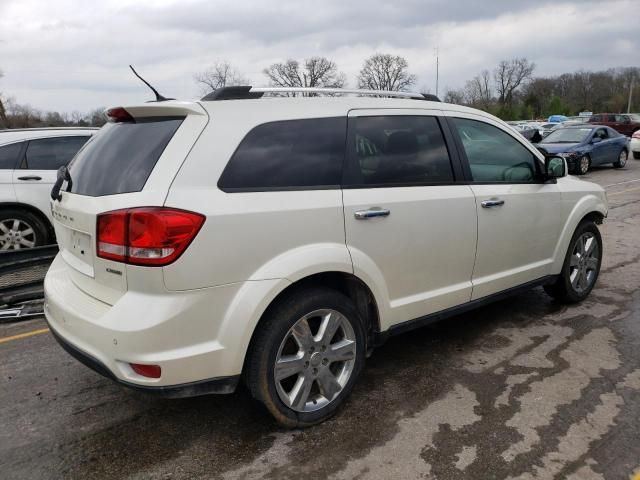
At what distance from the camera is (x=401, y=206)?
3.15m

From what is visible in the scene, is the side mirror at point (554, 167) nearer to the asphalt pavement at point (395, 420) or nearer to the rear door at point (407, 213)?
the rear door at point (407, 213)

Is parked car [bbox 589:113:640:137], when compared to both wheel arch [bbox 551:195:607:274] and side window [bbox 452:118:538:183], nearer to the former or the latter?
wheel arch [bbox 551:195:607:274]

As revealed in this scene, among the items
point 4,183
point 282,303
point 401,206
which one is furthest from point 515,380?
point 4,183

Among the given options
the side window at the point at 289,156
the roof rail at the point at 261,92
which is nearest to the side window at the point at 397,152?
the side window at the point at 289,156

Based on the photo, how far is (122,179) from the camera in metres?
2.59

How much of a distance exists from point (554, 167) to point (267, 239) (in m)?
2.80

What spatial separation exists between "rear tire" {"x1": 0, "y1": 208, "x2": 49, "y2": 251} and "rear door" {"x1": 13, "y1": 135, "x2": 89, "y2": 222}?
157 millimetres

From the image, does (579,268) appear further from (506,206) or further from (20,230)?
(20,230)

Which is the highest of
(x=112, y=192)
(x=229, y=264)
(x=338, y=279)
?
(x=112, y=192)

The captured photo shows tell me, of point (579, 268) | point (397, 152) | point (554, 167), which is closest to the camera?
point (397, 152)

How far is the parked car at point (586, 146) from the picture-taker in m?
16.0

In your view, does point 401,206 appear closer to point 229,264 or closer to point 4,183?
point 229,264

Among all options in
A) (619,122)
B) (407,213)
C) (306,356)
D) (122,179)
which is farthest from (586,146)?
(619,122)

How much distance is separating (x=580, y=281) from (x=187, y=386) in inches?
151
